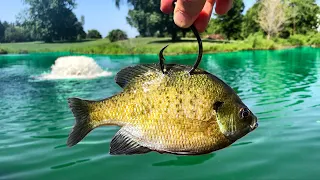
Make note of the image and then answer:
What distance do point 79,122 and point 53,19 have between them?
302 feet

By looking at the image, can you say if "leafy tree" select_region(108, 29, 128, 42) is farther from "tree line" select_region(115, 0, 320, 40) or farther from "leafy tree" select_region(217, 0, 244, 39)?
"leafy tree" select_region(217, 0, 244, 39)

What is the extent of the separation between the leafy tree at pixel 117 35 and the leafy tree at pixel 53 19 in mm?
14279

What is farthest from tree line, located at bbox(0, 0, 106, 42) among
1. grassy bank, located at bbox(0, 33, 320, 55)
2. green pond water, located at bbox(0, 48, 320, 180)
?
green pond water, located at bbox(0, 48, 320, 180)

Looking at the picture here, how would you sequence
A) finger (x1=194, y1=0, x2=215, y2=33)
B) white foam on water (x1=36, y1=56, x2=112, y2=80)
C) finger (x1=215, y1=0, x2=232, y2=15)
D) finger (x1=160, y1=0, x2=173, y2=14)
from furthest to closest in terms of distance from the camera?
white foam on water (x1=36, y1=56, x2=112, y2=80) → finger (x1=215, y1=0, x2=232, y2=15) → finger (x1=194, y1=0, x2=215, y2=33) → finger (x1=160, y1=0, x2=173, y2=14)

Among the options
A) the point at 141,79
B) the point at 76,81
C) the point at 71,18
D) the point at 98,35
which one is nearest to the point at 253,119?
the point at 141,79

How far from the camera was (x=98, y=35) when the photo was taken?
10300 centimetres

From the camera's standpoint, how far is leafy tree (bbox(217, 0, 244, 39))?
6779 cm

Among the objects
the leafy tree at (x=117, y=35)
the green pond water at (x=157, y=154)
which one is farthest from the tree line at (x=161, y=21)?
the green pond water at (x=157, y=154)

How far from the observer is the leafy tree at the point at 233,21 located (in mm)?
67794

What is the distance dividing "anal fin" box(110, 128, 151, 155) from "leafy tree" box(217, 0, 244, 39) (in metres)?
68.3

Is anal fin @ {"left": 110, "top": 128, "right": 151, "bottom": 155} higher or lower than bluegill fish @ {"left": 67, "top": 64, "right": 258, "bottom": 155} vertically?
lower

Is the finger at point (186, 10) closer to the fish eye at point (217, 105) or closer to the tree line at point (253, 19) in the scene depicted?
the fish eye at point (217, 105)

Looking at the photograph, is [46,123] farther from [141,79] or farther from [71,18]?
[71,18]

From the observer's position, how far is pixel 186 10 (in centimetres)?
148
